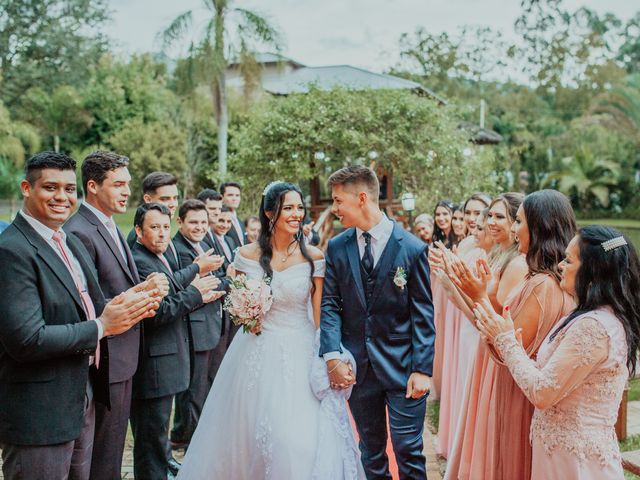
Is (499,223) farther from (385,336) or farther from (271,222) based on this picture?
(271,222)

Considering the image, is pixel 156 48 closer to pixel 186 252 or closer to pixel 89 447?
pixel 186 252

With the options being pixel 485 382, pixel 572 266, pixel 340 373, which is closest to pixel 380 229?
pixel 340 373

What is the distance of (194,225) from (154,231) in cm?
97

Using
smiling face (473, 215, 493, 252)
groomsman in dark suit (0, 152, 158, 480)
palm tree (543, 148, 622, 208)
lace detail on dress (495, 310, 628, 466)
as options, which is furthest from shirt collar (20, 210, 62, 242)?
palm tree (543, 148, 622, 208)

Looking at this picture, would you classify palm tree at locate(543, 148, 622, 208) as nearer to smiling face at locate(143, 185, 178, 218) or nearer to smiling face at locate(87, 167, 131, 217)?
Result: smiling face at locate(143, 185, 178, 218)

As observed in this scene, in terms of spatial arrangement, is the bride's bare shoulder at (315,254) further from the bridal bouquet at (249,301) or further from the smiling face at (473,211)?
the smiling face at (473,211)

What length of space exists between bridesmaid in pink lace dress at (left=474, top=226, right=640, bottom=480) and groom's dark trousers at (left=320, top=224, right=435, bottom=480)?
37.9 inches

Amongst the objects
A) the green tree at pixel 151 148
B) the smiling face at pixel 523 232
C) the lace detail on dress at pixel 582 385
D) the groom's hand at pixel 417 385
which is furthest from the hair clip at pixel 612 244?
the green tree at pixel 151 148

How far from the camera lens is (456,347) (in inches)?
218

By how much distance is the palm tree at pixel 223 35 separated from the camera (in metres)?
19.2

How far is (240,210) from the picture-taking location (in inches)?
652

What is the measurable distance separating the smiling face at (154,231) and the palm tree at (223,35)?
49.9 feet

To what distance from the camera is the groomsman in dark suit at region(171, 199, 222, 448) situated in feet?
16.7

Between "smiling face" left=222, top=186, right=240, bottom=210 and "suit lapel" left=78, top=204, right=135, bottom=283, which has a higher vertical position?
"smiling face" left=222, top=186, right=240, bottom=210
